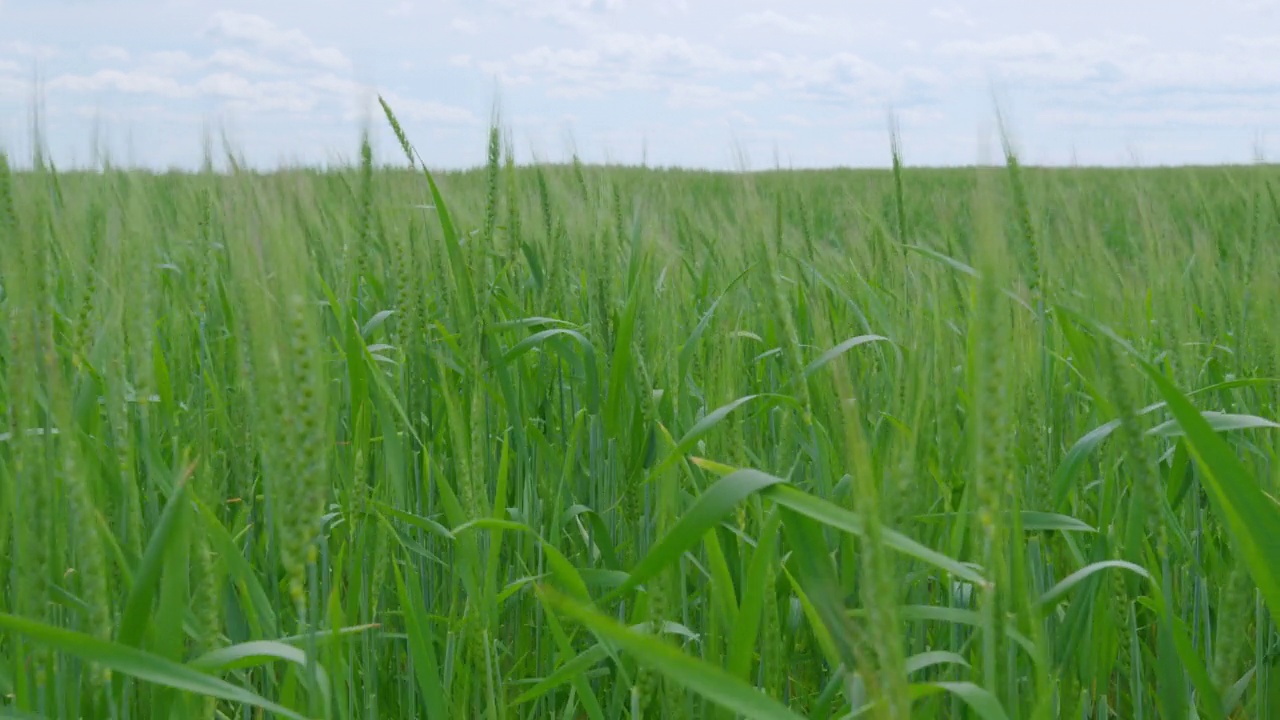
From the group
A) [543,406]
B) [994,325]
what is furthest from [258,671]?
[994,325]

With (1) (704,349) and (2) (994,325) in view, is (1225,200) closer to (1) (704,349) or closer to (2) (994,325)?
(1) (704,349)

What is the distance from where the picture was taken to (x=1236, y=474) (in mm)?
738

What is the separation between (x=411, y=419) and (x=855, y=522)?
831 millimetres

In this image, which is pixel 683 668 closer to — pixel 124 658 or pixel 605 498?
pixel 124 658

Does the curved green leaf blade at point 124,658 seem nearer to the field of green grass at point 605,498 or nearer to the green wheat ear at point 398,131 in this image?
the field of green grass at point 605,498

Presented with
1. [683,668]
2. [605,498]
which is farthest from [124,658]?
[605,498]

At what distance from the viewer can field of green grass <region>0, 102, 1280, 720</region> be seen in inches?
27.7

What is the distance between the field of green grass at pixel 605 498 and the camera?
703mm

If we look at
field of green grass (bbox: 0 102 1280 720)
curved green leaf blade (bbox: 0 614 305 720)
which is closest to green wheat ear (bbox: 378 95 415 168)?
field of green grass (bbox: 0 102 1280 720)

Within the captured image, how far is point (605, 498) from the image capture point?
147 centimetres

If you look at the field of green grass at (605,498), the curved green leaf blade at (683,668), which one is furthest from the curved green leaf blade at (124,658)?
the curved green leaf blade at (683,668)

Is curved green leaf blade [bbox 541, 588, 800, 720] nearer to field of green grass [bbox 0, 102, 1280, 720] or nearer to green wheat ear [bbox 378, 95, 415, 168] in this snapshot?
field of green grass [bbox 0, 102, 1280, 720]

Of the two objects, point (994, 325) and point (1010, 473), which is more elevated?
point (994, 325)

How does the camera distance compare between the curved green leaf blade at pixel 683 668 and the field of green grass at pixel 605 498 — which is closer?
the curved green leaf blade at pixel 683 668
